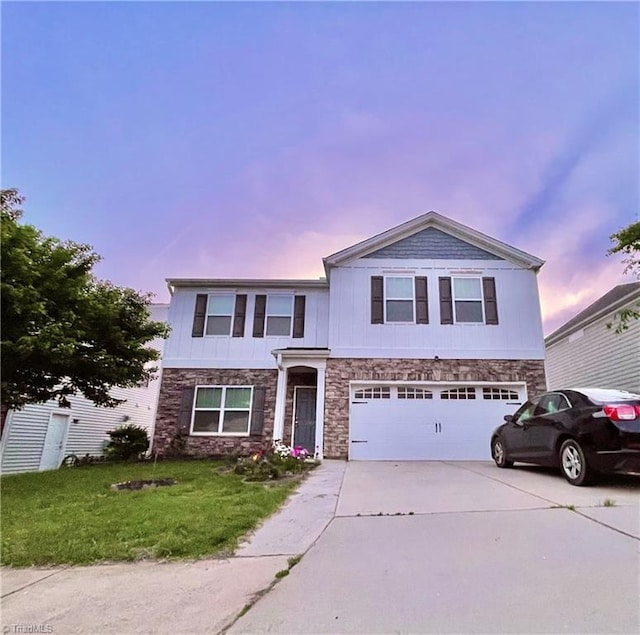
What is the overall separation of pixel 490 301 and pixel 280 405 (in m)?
7.33

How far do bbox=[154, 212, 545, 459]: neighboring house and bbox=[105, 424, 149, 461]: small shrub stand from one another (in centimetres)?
116

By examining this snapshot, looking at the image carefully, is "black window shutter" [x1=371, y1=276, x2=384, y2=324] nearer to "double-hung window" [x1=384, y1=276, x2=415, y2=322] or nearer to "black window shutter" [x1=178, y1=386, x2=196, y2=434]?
"double-hung window" [x1=384, y1=276, x2=415, y2=322]

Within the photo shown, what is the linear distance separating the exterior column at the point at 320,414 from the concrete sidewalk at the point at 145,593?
7746 millimetres

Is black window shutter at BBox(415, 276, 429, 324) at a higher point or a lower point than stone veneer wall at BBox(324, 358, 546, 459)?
higher

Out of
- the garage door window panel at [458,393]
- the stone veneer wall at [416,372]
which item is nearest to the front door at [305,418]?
the stone veneer wall at [416,372]

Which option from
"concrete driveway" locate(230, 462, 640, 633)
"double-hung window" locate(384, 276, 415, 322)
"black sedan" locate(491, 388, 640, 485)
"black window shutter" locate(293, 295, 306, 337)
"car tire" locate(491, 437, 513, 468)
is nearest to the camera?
"concrete driveway" locate(230, 462, 640, 633)

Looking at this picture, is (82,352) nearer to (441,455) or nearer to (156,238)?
(156,238)

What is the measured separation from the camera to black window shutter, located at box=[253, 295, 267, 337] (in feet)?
43.0

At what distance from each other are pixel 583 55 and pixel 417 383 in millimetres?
9017

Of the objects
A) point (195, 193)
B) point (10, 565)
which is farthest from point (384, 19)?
point (10, 565)

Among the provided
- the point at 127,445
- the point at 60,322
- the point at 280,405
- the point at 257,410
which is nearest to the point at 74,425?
the point at 127,445

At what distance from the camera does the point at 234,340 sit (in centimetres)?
1304

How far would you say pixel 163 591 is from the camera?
9.07ft

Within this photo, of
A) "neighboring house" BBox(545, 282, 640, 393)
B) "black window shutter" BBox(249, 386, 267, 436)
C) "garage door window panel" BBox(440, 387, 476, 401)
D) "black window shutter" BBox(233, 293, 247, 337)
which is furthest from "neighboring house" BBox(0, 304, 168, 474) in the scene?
"neighboring house" BBox(545, 282, 640, 393)
